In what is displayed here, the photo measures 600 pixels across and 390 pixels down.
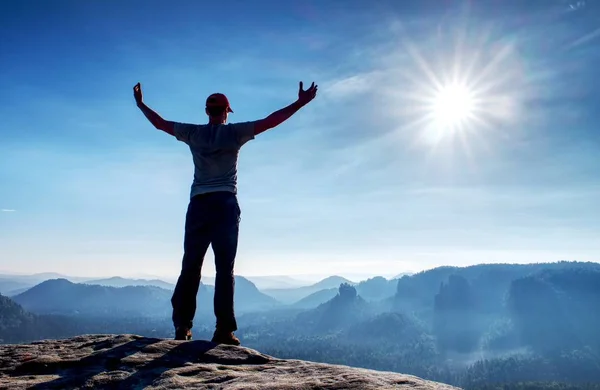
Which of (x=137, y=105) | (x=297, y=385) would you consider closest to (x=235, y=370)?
(x=297, y=385)

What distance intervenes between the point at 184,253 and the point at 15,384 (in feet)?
12.9

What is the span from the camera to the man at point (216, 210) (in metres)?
8.16

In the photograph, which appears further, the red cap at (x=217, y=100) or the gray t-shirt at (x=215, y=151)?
the red cap at (x=217, y=100)

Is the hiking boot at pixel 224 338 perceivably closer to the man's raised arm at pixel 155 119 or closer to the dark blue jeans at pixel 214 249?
the dark blue jeans at pixel 214 249

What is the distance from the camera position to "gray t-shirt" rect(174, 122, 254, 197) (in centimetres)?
822

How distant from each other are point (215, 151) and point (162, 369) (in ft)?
14.1

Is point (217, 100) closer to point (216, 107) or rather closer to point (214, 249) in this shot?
point (216, 107)

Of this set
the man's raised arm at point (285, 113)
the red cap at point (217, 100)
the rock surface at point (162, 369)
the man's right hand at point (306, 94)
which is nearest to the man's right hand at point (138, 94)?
the red cap at point (217, 100)

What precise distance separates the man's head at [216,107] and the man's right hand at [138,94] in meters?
1.73

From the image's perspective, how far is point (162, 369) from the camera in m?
5.76

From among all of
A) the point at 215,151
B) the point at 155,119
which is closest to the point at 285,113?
the point at 215,151

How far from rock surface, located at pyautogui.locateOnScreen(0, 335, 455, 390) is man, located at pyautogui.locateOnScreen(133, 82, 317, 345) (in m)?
1.03

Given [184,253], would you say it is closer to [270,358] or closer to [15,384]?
[270,358]

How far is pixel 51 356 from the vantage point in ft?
20.8
